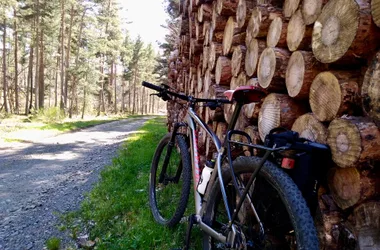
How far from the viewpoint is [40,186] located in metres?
5.54

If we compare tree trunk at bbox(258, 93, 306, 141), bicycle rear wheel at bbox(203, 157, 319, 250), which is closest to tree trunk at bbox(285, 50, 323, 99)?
tree trunk at bbox(258, 93, 306, 141)

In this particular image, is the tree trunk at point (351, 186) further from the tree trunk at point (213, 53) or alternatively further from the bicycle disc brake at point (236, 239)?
the tree trunk at point (213, 53)

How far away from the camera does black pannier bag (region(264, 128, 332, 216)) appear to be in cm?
163

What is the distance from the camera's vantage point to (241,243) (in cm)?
180

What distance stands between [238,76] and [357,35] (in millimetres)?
1801

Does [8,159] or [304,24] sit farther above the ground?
[304,24]

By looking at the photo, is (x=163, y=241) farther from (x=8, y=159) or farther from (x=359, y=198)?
Answer: (x=8, y=159)

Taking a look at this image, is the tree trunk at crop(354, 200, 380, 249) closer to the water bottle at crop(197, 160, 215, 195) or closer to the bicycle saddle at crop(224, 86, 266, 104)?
the bicycle saddle at crop(224, 86, 266, 104)

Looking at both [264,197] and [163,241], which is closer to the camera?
[264,197]

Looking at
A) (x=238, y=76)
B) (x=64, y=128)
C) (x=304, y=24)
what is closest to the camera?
(x=304, y=24)

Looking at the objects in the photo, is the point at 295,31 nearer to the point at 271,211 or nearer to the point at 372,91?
the point at 372,91

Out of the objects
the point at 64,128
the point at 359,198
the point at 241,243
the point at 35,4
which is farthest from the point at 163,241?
the point at 35,4

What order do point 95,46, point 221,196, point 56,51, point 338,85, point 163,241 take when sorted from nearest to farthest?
point 338,85 < point 221,196 < point 163,241 < point 95,46 < point 56,51

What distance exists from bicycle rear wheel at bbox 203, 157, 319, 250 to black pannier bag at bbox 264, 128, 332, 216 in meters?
0.13
